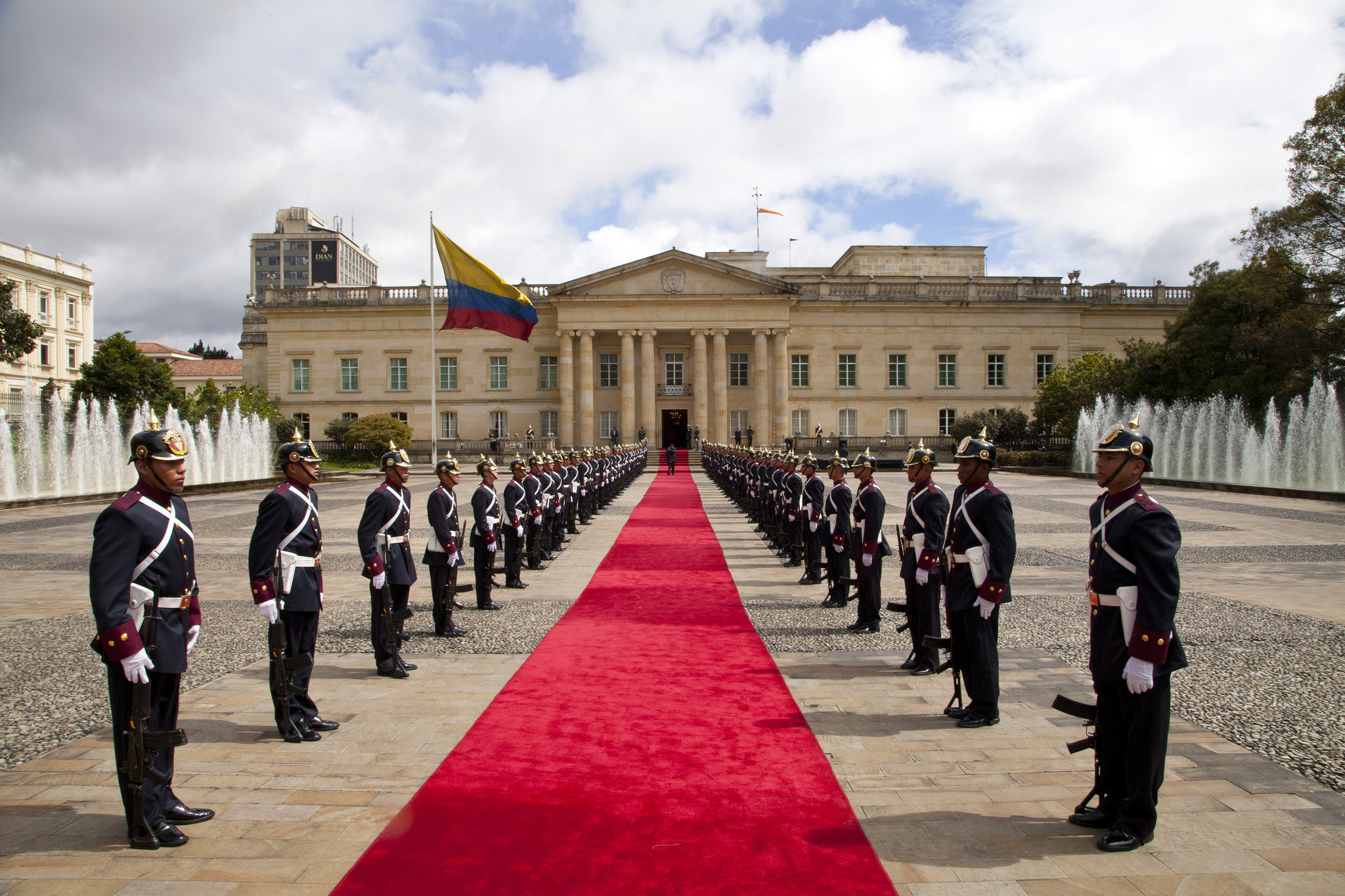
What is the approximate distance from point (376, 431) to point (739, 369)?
24125mm

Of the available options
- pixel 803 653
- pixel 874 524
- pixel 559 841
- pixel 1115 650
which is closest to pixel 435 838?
pixel 559 841

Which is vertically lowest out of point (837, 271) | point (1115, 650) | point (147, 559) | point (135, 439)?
point (1115, 650)

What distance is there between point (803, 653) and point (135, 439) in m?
5.73

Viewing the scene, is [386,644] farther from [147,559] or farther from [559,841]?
[559,841]

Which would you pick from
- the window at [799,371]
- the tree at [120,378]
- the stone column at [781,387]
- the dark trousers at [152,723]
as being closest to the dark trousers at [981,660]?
the dark trousers at [152,723]

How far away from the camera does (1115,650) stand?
4219mm

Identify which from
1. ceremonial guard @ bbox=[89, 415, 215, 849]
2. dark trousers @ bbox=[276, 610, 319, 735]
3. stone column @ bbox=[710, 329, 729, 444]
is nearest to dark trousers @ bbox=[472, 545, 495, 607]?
dark trousers @ bbox=[276, 610, 319, 735]

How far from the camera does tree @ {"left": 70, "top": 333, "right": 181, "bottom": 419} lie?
5431 centimetres

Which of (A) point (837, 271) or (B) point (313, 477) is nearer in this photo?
(B) point (313, 477)

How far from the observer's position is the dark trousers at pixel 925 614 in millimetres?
7074

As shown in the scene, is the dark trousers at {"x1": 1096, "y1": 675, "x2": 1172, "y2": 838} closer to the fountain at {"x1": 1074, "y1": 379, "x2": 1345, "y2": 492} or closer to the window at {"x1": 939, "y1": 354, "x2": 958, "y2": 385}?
the fountain at {"x1": 1074, "y1": 379, "x2": 1345, "y2": 492}

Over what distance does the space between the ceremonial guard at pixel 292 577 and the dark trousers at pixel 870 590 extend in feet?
17.5

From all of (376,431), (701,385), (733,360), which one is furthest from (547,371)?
(376,431)

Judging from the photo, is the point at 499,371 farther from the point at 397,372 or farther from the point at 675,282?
the point at 675,282
